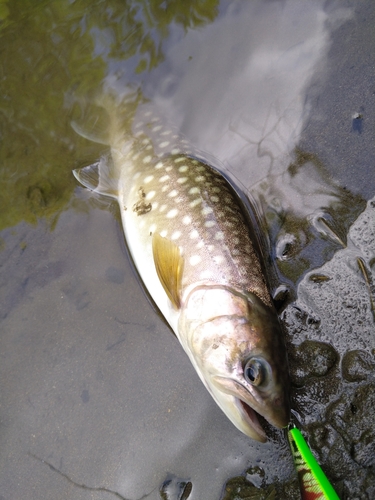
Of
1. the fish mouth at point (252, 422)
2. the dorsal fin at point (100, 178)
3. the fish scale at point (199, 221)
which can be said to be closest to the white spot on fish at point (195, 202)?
the fish scale at point (199, 221)

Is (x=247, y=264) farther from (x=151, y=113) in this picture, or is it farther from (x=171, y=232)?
(x=151, y=113)

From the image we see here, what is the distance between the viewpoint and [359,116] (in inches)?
142

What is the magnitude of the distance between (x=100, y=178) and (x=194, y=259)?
4.49 ft

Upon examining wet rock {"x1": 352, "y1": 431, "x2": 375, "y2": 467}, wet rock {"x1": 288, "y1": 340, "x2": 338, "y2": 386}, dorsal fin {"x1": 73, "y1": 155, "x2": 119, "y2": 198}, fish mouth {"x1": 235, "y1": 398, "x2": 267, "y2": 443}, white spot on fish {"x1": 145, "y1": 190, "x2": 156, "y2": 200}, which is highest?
dorsal fin {"x1": 73, "y1": 155, "x2": 119, "y2": 198}

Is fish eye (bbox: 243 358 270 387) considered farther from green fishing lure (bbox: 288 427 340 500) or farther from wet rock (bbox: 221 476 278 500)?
wet rock (bbox: 221 476 278 500)

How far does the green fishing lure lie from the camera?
249 cm

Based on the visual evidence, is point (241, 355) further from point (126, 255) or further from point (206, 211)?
point (126, 255)

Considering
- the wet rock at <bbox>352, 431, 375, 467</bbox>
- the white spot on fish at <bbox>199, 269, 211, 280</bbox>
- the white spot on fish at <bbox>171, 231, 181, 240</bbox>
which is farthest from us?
the white spot on fish at <bbox>171, 231, 181, 240</bbox>

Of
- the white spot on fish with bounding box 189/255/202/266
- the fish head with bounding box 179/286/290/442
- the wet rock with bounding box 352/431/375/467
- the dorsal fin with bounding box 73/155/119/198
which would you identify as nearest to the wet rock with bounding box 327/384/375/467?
the wet rock with bounding box 352/431/375/467

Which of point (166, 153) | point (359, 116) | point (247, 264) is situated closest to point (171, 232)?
point (247, 264)

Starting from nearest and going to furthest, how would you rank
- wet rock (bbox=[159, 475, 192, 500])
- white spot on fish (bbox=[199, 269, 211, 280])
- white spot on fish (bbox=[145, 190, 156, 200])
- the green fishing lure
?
the green fishing lure < wet rock (bbox=[159, 475, 192, 500]) < white spot on fish (bbox=[199, 269, 211, 280]) < white spot on fish (bbox=[145, 190, 156, 200])

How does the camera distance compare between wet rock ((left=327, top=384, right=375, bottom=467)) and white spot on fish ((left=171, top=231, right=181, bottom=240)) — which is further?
white spot on fish ((left=171, top=231, right=181, bottom=240))

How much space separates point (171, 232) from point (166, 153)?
35.7 inches

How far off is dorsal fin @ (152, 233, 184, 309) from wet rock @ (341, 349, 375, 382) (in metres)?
1.32
